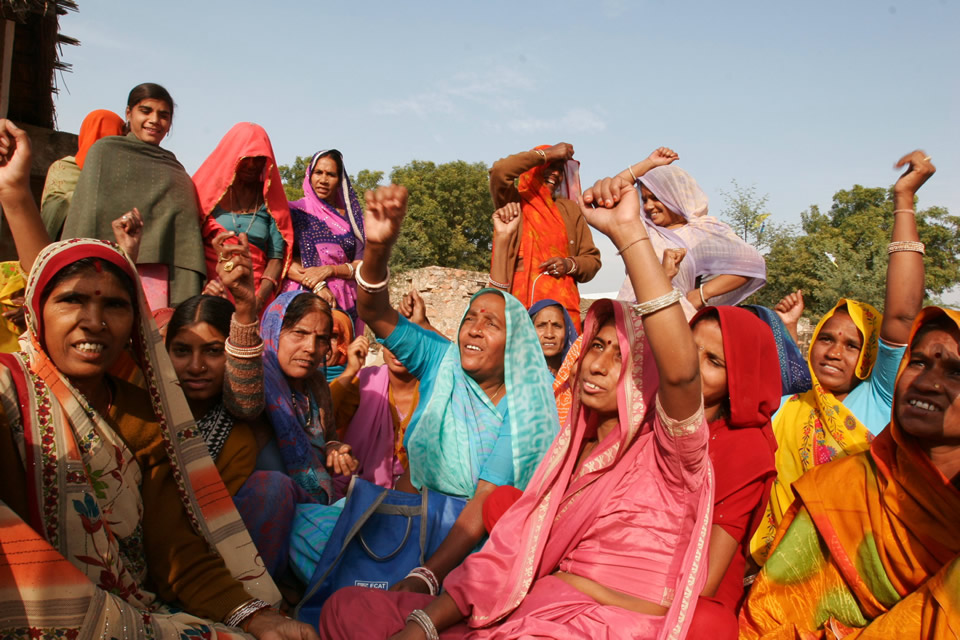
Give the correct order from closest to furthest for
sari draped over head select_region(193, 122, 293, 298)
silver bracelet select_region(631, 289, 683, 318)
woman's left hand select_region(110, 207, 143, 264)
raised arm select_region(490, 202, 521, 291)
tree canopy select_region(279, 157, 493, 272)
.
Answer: silver bracelet select_region(631, 289, 683, 318) → woman's left hand select_region(110, 207, 143, 264) → sari draped over head select_region(193, 122, 293, 298) → raised arm select_region(490, 202, 521, 291) → tree canopy select_region(279, 157, 493, 272)

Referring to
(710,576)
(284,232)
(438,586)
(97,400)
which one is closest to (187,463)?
(97,400)

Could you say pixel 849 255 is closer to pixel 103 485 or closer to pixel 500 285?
pixel 500 285

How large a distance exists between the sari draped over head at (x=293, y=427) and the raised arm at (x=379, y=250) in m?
0.57

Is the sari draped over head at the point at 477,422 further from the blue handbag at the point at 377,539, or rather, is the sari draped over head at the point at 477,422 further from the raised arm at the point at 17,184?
the raised arm at the point at 17,184

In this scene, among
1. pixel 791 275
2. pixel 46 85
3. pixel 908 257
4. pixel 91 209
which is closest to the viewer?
pixel 908 257

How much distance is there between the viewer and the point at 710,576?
252cm

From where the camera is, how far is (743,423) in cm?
278

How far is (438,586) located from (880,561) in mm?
1658

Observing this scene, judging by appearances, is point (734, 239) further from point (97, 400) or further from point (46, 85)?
point (46, 85)

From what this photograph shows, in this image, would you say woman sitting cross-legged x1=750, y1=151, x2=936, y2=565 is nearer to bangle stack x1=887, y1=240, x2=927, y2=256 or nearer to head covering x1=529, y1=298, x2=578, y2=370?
bangle stack x1=887, y1=240, x2=927, y2=256

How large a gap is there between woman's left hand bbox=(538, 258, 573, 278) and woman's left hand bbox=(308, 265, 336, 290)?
5.56ft

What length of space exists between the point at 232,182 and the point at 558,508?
3.61m

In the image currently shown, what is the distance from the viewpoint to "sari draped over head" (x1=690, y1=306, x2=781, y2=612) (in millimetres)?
2629

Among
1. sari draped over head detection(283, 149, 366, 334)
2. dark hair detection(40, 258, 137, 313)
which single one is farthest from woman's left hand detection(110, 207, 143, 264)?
sari draped over head detection(283, 149, 366, 334)
